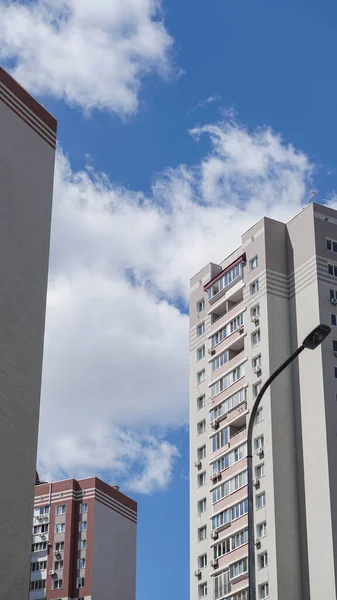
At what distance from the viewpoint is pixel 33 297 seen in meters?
35.9

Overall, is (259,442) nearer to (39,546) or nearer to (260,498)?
(260,498)

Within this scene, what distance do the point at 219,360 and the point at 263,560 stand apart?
1527 cm

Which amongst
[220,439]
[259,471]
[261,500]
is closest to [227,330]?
[220,439]

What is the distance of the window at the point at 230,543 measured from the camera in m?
64.9

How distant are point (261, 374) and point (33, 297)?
33.4m

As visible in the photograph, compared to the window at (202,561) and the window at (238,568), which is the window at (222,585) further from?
the window at (202,561)

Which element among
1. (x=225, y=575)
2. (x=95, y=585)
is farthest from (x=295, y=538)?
(x=95, y=585)

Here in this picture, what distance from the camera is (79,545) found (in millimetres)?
98062

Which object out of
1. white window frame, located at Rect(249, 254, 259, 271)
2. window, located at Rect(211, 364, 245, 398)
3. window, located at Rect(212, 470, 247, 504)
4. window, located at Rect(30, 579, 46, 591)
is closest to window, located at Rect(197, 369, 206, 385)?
window, located at Rect(211, 364, 245, 398)

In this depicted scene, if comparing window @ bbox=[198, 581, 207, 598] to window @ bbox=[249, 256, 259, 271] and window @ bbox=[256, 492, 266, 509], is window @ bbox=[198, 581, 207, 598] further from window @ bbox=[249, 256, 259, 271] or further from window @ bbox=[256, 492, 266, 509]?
window @ bbox=[249, 256, 259, 271]

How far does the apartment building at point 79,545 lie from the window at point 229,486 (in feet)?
105

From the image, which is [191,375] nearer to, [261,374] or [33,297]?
[261,374]

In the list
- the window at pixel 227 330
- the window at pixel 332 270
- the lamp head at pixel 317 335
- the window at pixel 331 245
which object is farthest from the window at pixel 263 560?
the lamp head at pixel 317 335

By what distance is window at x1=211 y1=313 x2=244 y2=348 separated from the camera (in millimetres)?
71562
